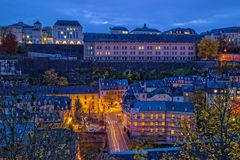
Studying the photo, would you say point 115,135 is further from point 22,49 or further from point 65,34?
point 65,34

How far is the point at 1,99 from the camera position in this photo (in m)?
3.67

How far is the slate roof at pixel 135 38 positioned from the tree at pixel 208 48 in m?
3.35

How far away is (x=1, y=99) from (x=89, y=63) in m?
42.5

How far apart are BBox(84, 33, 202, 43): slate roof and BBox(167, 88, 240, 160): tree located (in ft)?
143

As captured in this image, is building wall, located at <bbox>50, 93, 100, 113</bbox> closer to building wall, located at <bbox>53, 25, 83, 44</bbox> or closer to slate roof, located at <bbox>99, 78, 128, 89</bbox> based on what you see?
slate roof, located at <bbox>99, 78, 128, 89</bbox>

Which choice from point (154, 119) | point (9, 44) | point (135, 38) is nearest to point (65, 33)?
point (135, 38)

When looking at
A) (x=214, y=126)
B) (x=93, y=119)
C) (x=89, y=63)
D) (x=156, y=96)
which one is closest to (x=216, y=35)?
(x=89, y=63)

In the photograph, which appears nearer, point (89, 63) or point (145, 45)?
point (89, 63)

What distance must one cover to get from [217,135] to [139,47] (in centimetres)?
4570

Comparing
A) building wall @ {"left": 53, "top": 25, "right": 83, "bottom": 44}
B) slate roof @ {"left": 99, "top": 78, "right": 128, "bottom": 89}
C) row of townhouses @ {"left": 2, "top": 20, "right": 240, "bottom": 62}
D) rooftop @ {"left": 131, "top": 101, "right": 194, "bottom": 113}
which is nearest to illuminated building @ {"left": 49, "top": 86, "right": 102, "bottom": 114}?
slate roof @ {"left": 99, "top": 78, "right": 128, "bottom": 89}

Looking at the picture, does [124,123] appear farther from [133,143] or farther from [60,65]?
[60,65]

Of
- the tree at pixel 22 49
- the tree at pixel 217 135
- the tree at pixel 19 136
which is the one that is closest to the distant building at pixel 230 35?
the tree at pixel 22 49

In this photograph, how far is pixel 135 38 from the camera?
51.4 metres

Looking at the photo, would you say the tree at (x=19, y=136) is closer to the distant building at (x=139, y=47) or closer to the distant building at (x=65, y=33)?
the distant building at (x=139, y=47)
